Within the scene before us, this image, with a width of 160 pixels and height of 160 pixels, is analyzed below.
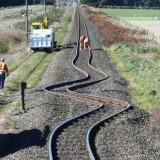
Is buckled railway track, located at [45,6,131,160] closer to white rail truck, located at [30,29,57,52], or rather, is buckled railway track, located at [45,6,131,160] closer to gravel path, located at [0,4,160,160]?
gravel path, located at [0,4,160,160]

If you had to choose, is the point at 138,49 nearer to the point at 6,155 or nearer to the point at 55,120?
the point at 55,120

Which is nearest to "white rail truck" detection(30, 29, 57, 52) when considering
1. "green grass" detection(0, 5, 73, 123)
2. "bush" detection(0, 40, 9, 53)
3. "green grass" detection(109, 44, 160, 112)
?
"green grass" detection(0, 5, 73, 123)

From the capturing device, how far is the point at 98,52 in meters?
42.5

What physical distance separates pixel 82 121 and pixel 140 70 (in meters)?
13.2

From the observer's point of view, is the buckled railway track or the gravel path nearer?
the buckled railway track

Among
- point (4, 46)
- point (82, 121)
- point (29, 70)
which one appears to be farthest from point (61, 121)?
point (4, 46)

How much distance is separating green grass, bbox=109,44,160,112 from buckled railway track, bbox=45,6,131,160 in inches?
67.1

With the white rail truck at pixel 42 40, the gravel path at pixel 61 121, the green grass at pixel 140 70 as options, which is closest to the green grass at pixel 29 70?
the white rail truck at pixel 42 40

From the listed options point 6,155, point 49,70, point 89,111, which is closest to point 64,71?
point 49,70

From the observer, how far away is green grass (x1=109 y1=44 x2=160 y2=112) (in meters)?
24.0

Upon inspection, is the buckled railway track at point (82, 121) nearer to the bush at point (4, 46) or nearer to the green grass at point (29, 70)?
the green grass at point (29, 70)

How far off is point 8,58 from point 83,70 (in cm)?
1154

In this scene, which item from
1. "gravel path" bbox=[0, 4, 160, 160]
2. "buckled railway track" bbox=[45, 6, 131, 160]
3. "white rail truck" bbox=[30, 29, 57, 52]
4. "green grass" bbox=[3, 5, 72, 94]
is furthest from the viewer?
"white rail truck" bbox=[30, 29, 57, 52]

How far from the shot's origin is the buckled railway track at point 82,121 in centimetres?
1575
